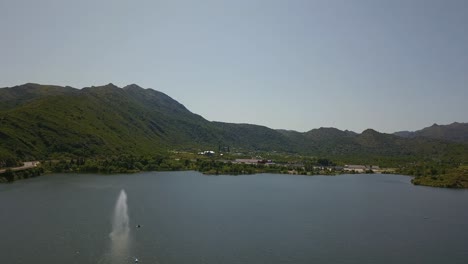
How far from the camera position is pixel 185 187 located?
130 meters

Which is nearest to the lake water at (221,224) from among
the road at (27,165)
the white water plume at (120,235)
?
the white water plume at (120,235)

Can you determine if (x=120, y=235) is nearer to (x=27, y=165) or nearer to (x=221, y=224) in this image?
(x=221, y=224)

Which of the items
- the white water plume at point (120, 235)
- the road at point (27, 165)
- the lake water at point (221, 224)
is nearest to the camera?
the white water plume at point (120, 235)

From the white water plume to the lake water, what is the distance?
17cm

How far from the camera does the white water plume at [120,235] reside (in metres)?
57.0

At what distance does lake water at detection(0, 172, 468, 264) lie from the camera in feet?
196

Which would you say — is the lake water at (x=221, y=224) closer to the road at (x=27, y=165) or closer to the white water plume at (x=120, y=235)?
the white water plume at (x=120, y=235)

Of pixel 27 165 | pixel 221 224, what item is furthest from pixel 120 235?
pixel 27 165

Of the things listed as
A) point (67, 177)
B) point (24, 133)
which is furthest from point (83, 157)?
point (67, 177)

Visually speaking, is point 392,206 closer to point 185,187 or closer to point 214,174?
point 185,187

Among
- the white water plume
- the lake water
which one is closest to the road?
the lake water

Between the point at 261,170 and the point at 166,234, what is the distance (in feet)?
431

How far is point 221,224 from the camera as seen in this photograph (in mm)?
78250

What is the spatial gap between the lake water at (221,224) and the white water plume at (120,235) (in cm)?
Answer: 17
